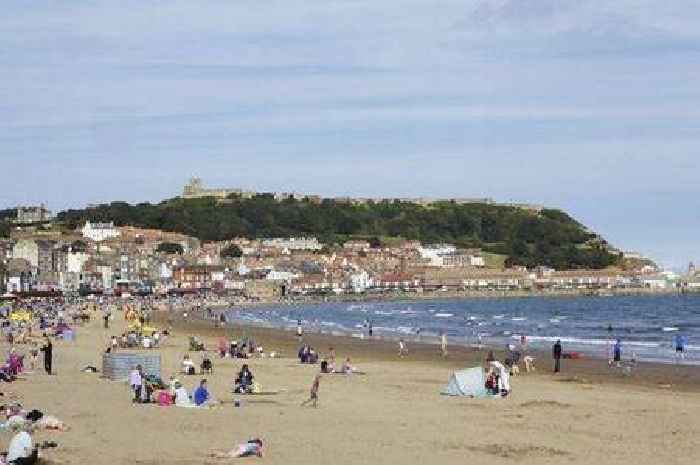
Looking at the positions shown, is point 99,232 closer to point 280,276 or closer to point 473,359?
point 280,276

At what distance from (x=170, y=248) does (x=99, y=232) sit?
43.7ft

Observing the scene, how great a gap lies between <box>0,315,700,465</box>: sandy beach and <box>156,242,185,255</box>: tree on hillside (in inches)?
6036

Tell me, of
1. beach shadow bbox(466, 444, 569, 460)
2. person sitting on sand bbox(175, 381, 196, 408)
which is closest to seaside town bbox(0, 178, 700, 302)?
person sitting on sand bbox(175, 381, 196, 408)

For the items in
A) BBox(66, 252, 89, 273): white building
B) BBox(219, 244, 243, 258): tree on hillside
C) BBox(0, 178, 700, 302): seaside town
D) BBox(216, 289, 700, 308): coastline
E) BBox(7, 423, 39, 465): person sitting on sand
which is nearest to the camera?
BBox(7, 423, 39, 465): person sitting on sand

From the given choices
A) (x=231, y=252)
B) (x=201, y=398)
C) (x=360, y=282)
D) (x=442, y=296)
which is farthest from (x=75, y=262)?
(x=201, y=398)

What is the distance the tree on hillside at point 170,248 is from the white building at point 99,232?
7639mm

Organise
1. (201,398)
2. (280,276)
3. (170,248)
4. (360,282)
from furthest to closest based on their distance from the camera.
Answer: (360,282) < (170,248) < (280,276) < (201,398)

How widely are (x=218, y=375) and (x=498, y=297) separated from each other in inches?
6104

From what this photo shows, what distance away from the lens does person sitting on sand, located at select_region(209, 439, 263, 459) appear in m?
16.4

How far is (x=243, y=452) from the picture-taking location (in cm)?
1645

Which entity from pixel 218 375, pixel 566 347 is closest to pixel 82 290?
pixel 566 347

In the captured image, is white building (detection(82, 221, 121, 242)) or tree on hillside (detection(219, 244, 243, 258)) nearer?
white building (detection(82, 221, 121, 242))

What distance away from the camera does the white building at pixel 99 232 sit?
191000 mm

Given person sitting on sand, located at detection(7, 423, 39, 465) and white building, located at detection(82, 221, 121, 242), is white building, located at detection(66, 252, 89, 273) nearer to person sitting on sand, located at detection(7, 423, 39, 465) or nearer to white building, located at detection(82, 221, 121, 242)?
white building, located at detection(82, 221, 121, 242)
